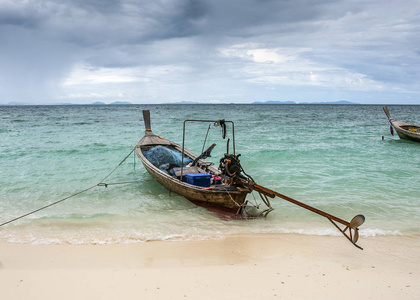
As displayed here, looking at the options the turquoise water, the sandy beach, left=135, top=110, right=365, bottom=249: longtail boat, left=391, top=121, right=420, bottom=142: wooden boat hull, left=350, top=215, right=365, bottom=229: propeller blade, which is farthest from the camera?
left=391, top=121, right=420, bottom=142: wooden boat hull

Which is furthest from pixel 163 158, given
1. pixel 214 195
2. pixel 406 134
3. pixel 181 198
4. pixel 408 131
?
pixel 406 134

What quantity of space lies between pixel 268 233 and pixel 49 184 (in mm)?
8172

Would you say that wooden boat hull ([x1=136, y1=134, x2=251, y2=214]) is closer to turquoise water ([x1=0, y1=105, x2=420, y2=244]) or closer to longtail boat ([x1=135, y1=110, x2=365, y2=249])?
longtail boat ([x1=135, y1=110, x2=365, y2=249])

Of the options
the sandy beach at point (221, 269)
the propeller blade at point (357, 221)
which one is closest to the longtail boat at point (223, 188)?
the sandy beach at point (221, 269)

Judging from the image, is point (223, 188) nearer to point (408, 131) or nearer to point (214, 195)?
point (214, 195)

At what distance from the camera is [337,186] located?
9781 mm

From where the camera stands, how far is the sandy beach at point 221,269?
4.02 m

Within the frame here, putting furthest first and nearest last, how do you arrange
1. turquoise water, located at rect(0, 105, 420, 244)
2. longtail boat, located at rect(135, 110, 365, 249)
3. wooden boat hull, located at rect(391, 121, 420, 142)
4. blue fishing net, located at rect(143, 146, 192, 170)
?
1. wooden boat hull, located at rect(391, 121, 420, 142)
2. blue fishing net, located at rect(143, 146, 192, 170)
3. longtail boat, located at rect(135, 110, 365, 249)
4. turquoise water, located at rect(0, 105, 420, 244)

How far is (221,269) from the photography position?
465 centimetres

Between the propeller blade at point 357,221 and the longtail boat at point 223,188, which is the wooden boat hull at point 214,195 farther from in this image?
the propeller blade at point 357,221

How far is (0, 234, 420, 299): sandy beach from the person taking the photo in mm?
4023

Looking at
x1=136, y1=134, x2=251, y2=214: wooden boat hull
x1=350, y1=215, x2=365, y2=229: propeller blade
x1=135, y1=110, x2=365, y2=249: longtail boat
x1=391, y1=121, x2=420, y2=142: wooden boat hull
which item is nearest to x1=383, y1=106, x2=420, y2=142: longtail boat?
x1=391, y1=121, x2=420, y2=142: wooden boat hull

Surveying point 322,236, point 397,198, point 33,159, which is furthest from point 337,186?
point 33,159

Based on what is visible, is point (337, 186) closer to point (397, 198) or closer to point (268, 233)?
point (397, 198)
